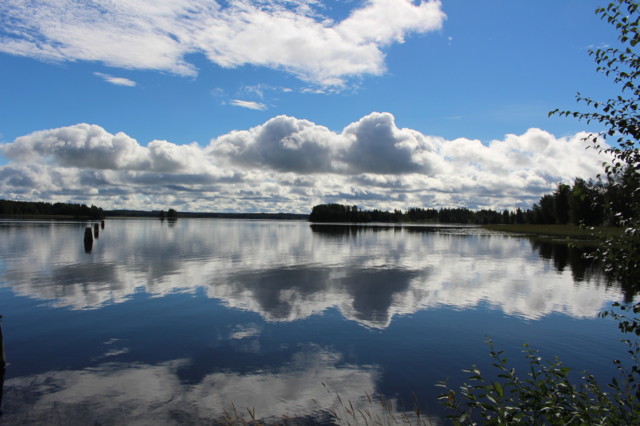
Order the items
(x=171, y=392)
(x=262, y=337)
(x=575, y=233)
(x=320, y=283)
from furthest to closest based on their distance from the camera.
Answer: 1. (x=575, y=233)
2. (x=320, y=283)
3. (x=262, y=337)
4. (x=171, y=392)

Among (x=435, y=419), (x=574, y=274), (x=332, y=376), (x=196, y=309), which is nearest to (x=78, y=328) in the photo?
(x=196, y=309)

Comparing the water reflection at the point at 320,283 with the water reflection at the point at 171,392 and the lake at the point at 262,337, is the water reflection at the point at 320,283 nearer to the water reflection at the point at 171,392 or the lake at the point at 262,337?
the lake at the point at 262,337

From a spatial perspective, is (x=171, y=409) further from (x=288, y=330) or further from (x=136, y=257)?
(x=136, y=257)

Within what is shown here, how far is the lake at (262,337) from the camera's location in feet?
34.1

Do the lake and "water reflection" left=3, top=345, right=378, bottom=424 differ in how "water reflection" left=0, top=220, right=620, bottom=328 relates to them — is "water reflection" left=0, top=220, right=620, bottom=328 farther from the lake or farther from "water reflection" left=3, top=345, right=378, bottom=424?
"water reflection" left=3, top=345, right=378, bottom=424

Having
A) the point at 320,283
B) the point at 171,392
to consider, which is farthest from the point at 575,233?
the point at 171,392

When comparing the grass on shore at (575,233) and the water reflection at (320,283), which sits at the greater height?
the grass on shore at (575,233)

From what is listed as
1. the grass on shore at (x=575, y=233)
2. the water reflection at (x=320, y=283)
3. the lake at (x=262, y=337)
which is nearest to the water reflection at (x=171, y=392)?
the lake at (x=262, y=337)

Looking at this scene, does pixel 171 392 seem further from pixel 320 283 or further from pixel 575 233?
pixel 575 233

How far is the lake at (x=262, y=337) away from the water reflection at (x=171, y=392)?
48 millimetres

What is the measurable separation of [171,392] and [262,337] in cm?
504

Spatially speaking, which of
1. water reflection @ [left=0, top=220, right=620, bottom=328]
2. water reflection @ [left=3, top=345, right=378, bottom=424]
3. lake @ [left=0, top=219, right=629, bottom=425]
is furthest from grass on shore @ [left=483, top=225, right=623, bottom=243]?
water reflection @ [left=3, top=345, right=378, bottom=424]

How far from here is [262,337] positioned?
15461 millimetres

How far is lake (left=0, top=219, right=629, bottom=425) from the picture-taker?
34.1ft
